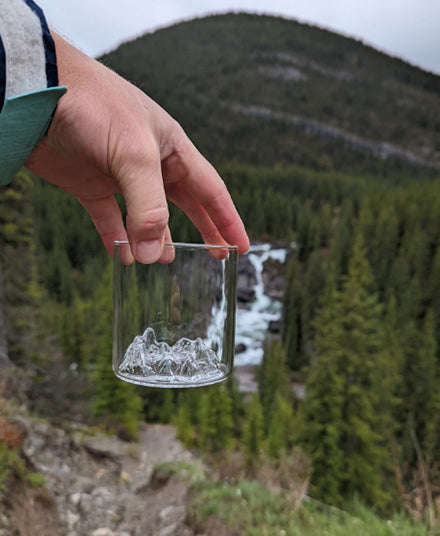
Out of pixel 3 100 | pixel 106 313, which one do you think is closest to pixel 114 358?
pixel 3 100

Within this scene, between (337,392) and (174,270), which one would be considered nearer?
(174,270)

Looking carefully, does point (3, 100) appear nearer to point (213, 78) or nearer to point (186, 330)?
point (186, 330)

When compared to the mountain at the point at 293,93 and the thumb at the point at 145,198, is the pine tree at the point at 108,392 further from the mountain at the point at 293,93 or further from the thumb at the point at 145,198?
the mountain at the point at 293,93

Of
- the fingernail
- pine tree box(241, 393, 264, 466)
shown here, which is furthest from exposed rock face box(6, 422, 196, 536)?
pine tree box(241, 393, 264, 466)

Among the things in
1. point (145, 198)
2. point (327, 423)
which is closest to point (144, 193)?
point (145, 198)

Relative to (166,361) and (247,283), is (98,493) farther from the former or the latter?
(247,283)

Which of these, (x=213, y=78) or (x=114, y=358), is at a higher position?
(x=213, y=78)

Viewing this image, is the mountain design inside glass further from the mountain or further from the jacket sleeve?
the mountain
